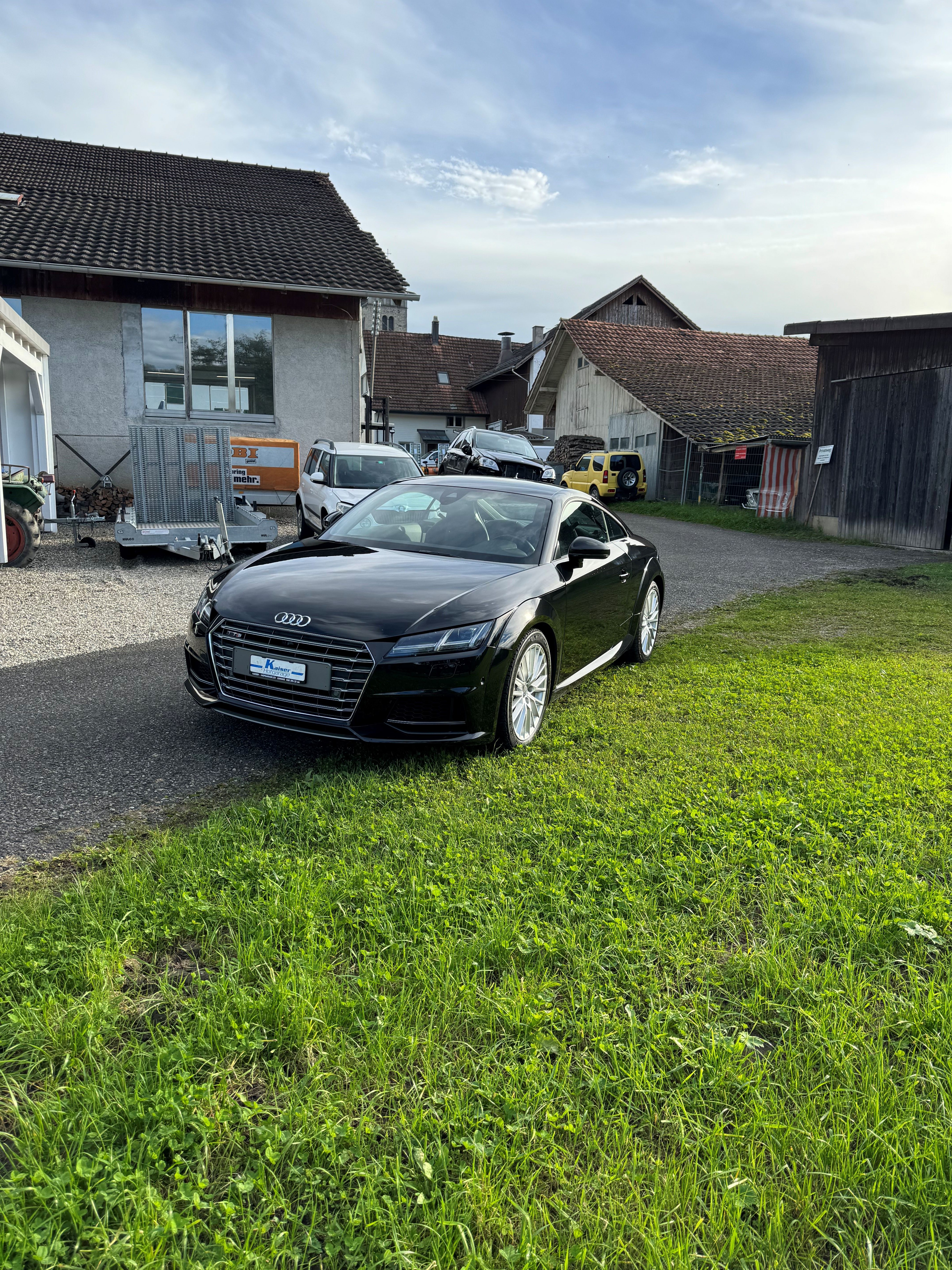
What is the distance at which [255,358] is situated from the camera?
1964 centimetres

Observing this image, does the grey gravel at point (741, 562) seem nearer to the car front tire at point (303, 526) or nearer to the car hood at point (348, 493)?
the car hood at point (348, 493)

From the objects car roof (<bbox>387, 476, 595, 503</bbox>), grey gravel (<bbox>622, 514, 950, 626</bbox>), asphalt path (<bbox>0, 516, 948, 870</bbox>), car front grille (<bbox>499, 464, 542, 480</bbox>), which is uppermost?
car front grille (<bbox>499, 464, 542, 480</bbox>)

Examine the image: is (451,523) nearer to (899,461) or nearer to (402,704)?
(402,704)

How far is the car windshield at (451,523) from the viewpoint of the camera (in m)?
5.50

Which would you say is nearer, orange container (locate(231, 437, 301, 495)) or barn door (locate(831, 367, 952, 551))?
orange container (locate(231, 437, 301, 495))

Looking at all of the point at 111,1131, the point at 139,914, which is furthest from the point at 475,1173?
the point at 139,914

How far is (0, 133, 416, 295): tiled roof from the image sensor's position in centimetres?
1842

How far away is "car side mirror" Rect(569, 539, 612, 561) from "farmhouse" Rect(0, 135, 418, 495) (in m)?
15.2

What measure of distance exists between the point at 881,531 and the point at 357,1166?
18575 millimetres

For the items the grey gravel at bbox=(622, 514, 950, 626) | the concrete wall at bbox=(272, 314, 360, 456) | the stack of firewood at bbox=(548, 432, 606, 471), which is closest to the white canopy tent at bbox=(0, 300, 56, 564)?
the concrete wall at bbox=(272, 314, 360, 456)

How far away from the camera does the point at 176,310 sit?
18984 millimetres

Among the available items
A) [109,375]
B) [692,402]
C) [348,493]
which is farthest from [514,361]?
[348,493]

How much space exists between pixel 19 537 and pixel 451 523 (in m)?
7.51

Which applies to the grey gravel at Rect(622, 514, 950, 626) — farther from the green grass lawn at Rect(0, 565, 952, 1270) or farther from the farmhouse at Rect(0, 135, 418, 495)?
the farmhouse at Rect(0, 135, 418, 495)
